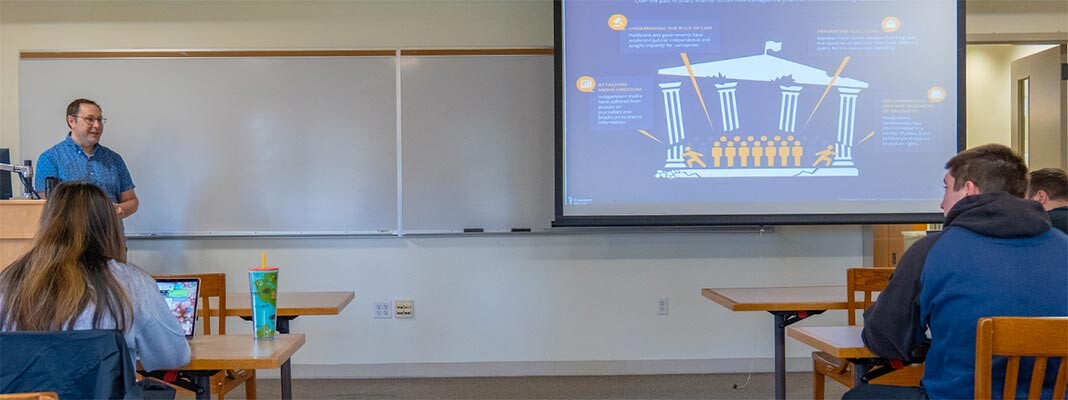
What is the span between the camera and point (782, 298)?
3.00 m

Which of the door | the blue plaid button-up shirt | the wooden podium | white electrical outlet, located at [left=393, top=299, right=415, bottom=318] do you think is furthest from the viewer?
the door

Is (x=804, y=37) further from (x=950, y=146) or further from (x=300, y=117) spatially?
(x=300, y=117)

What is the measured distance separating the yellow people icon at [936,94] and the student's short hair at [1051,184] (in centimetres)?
100

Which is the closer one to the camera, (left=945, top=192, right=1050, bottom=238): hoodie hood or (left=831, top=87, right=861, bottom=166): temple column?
(left=945, top=192, right=1050, bottom=238): hoodie hood

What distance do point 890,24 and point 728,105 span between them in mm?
869

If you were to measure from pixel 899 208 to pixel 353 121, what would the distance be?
283cm

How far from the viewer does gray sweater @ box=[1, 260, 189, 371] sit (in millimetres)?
1919

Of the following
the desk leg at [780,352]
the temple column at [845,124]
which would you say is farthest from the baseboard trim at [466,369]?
the temple column at [845,124]

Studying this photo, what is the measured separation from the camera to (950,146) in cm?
394

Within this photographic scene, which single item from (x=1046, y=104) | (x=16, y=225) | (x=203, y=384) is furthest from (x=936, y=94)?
(x=16, y=225)

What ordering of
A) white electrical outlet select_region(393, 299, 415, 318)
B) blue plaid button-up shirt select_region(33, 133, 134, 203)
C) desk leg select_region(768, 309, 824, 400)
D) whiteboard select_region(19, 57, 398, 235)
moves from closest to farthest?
desk leg select_region(768, 309, 824, 400) → blue plaid button-up shirt select_region(33, 133, 134, 203) → whiteboard select_region(19, 57, 398, 235) → white electrical outlet select_region(393, 299, 415, 318)

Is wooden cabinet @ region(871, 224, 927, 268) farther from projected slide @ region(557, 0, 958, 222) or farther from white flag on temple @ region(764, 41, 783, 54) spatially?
white flag on temple @ region(764, 41, 783, 54)

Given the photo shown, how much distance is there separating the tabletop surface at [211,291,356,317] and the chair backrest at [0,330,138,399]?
3.78 ft

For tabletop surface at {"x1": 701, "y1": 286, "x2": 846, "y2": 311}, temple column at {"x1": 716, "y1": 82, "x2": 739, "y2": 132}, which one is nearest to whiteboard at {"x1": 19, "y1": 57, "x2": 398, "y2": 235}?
temple column at {"x1": 716, "y1": 82, "x2": 739, "y2": 132}
